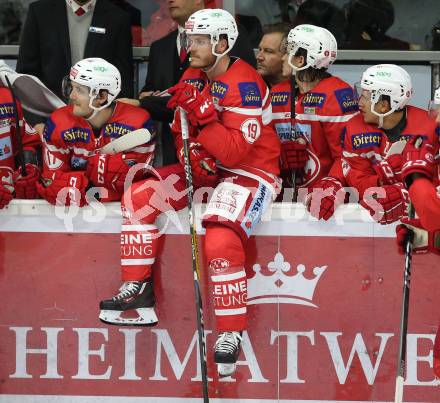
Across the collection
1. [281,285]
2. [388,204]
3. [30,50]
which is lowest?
[281,285]

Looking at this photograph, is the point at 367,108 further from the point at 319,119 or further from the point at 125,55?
the point at 125,55

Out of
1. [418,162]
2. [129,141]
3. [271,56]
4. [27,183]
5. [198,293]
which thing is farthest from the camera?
[271,56]

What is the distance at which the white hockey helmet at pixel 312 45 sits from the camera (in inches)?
234

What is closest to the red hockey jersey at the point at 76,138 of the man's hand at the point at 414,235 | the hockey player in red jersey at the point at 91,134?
the hockey player in red jersey at the point at 91,134

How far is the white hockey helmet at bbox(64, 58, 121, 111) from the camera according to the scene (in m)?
5.68

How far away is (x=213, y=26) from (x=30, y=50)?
1.45 metres

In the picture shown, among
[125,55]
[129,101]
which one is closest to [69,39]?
[125,55]

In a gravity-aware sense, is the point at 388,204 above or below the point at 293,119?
below

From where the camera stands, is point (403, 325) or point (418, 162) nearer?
point (418, 162)

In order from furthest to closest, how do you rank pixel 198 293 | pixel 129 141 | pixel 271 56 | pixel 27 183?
pixel 271 56 < pixel 27 183 < pixel 129 141 < pixel 198 293

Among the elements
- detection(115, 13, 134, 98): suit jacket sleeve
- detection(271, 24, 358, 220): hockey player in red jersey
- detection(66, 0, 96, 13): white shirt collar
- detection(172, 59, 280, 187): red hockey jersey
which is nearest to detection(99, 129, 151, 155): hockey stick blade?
detection(172, 59, 280, 187): red hockey jersey

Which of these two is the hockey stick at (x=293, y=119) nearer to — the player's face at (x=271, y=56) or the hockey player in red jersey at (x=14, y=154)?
the player's face at (x=271, y=56)

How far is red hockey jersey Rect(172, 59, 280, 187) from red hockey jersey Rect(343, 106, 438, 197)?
1.22 ft

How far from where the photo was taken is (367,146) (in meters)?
5.64
